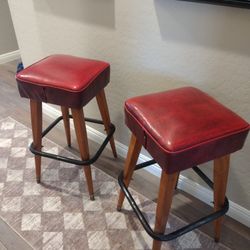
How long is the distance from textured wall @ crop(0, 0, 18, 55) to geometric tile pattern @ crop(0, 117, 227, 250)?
1680 mm

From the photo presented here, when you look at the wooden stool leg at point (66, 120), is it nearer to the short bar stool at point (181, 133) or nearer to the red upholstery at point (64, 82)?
the red upholstery at point (64, 82)

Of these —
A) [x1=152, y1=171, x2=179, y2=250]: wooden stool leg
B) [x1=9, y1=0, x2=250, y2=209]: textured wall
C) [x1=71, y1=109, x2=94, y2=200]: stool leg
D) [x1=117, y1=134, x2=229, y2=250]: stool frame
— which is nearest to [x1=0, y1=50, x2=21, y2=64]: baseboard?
[x1=9, y1=0, x2=250, y2=209]: textured wall

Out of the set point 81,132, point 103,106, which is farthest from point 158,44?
point 81,132

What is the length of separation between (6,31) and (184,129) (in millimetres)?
2710

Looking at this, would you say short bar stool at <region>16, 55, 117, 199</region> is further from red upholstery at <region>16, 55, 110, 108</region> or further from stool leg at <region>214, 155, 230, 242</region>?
stool leg at <region>214, 155, 230, 242</region>

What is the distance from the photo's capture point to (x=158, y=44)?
Answer: 1300 millimetres

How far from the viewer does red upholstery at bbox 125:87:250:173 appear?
89cm

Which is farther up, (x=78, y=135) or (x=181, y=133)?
(x=181, y=133)

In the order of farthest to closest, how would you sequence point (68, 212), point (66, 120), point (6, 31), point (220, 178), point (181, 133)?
point (6, 31) < point (66, 120) < point (68, 212) < point (220, 178) < point (181, 133)

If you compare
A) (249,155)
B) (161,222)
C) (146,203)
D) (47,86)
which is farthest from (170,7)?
(146,203)

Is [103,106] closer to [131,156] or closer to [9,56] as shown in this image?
[131,156]

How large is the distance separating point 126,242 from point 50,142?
0.88 meters

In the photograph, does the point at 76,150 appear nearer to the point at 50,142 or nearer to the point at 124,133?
the point at 50,142

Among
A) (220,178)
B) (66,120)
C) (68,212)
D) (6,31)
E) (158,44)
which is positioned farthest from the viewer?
(6,31)
